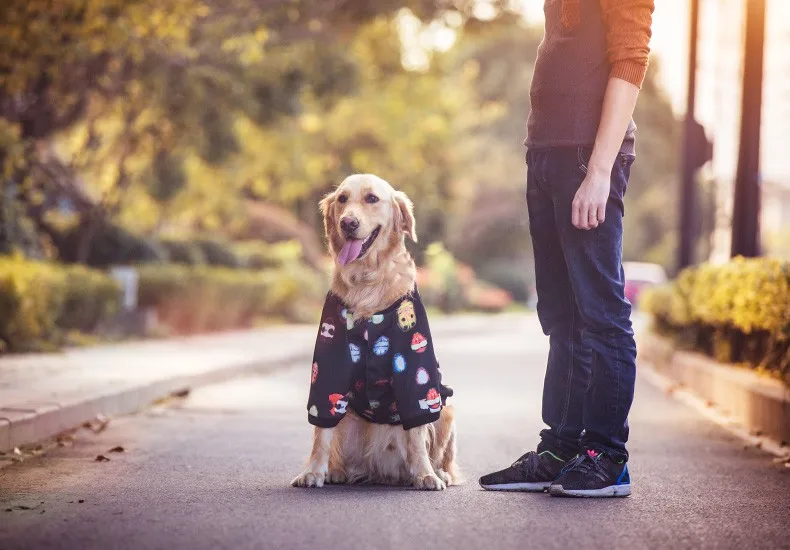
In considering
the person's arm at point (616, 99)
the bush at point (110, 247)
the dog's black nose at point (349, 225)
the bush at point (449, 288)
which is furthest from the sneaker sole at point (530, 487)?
the bush at point (449, 288)

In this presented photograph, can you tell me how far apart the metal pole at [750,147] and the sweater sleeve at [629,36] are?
7.43 m

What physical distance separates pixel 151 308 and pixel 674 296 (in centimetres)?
778

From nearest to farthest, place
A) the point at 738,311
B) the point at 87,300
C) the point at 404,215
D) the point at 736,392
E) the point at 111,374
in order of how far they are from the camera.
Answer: the point at 404,215, the point at 736,392, the point at 738,311, the point at 111,374, the point at 87,300

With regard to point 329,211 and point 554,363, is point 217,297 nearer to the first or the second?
point 329,211

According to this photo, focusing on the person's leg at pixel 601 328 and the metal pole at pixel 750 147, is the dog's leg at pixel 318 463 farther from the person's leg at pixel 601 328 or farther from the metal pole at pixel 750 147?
the metal pole at pixel 750 147

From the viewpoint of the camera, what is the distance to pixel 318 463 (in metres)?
5.81

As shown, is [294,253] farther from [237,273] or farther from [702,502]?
[702,502]

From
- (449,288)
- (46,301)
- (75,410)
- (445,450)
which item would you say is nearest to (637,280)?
(449,288)

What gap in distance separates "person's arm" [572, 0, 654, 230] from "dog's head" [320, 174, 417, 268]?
3.42 ft

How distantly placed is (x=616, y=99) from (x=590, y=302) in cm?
89

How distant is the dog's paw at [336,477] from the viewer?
5.90 meters

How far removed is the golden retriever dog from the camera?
19.1 ft

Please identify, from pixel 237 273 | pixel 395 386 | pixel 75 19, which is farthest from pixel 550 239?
pixel 237 273

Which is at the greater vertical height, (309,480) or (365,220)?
(365,220)
